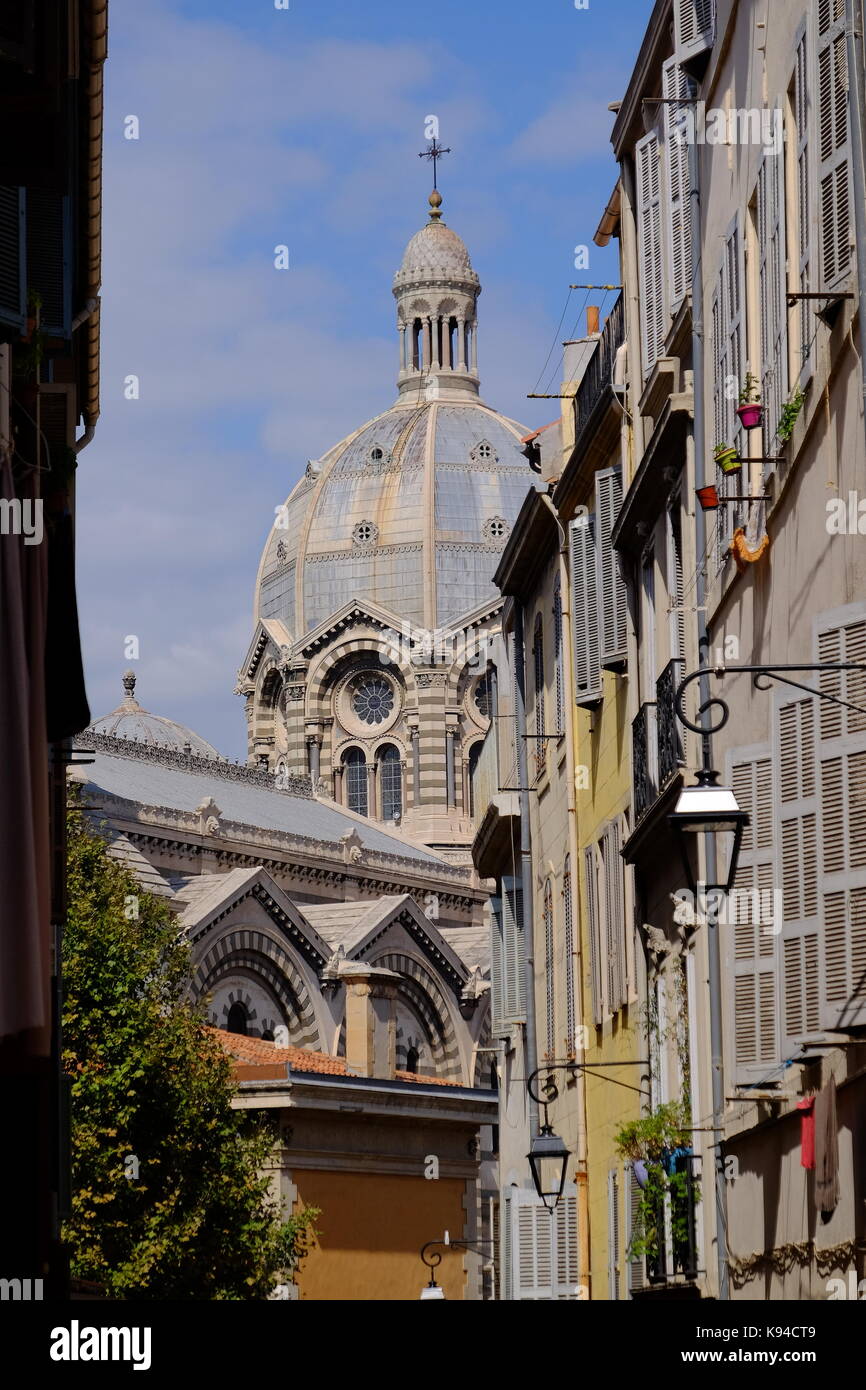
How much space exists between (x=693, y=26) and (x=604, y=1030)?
912 centimetres

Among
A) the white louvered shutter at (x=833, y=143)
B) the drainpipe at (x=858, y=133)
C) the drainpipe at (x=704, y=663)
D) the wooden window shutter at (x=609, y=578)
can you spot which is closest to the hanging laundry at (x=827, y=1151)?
the drainpipe at (x=704, y=663)

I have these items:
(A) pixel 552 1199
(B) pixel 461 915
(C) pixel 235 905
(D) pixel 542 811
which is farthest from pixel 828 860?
(B) pixel 461 915

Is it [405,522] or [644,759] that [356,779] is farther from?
[644,759]

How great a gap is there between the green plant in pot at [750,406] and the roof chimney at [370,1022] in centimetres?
4065

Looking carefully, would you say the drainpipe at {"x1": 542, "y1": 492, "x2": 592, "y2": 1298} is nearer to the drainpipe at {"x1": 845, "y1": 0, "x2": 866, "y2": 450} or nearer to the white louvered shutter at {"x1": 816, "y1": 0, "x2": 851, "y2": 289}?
the white louvered shutter at {"x1": 816, "y1": 0, "x2": 851, "y2": 289}

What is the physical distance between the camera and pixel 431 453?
102875mm

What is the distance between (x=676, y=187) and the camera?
20594 millimetres

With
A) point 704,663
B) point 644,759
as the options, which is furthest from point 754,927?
point 644,759

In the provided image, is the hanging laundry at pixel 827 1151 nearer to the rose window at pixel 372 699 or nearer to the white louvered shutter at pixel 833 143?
the white louvered shutter at pixel 833 143

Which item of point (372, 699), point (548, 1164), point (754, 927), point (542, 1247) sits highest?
point (372, 699)

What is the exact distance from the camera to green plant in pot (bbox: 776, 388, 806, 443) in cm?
1420

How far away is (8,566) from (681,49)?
7.48m

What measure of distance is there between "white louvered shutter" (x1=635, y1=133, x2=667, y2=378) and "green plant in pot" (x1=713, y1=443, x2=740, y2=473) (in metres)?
4.54
